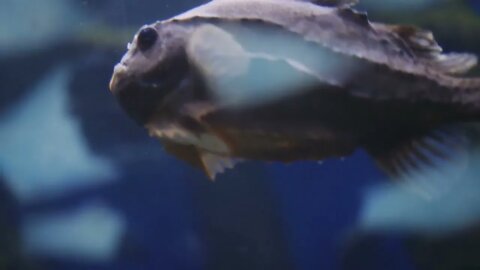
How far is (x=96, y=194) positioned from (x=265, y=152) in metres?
1.83

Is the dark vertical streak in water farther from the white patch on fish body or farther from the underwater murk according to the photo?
the white patch on fish body

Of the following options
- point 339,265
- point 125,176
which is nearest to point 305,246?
point 339,265

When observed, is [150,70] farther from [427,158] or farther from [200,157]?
[427,158]

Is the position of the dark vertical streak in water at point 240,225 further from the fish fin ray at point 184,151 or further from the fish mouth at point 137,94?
the fish mouth at point 137,94

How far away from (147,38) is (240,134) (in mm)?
364

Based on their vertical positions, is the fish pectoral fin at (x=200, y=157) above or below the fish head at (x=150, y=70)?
below

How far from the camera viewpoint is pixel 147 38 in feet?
5.25

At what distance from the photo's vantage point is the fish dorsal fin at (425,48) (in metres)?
1.59

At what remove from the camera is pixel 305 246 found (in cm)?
297

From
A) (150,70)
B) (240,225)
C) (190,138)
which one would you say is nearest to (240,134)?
(190,138)

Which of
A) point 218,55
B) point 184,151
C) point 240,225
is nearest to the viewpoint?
point 218,55

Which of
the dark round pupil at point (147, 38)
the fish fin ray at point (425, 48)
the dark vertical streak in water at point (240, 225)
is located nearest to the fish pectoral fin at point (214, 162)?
the dark round pupil at point (147, 38)

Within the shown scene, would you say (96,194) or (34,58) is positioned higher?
(34,58)

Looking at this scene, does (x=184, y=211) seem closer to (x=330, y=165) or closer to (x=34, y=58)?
(x=330, y=165)
